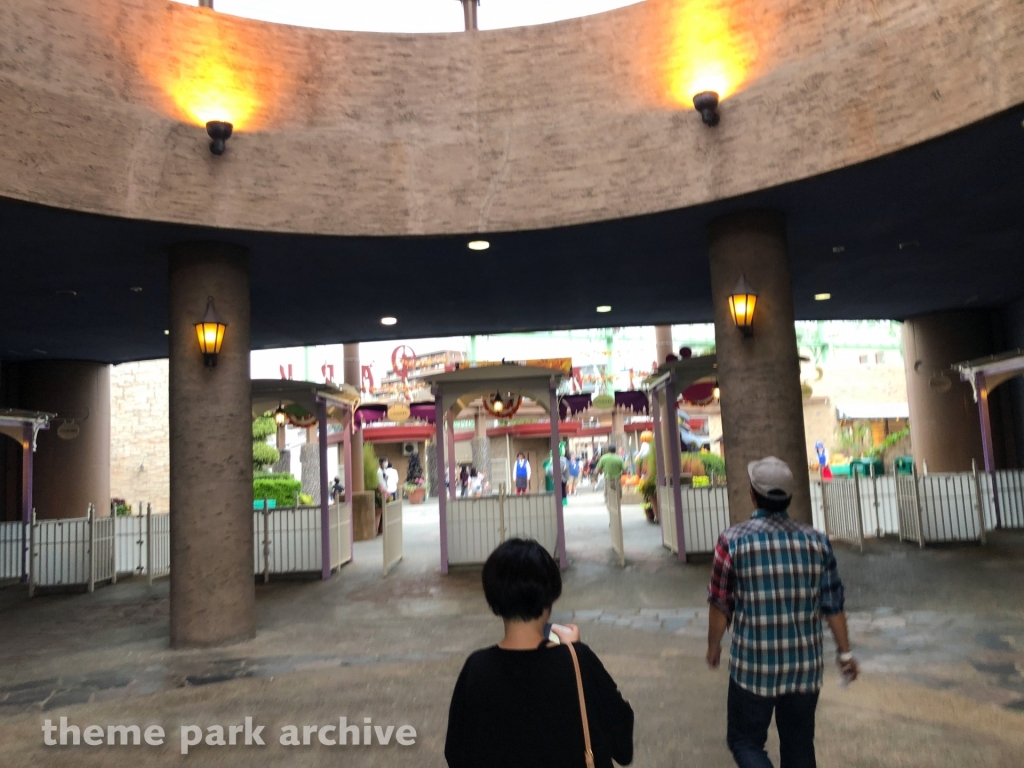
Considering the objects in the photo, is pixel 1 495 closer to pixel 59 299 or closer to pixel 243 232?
pixel 59 299

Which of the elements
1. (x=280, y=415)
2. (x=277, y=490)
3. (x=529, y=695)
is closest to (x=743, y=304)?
(x=529, y=695)

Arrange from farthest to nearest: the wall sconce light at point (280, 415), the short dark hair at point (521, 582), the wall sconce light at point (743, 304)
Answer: the wall sconce light at point (280, 415) → the wall sconce light at point (743, 304) → the short dark hair at point (521, 582)

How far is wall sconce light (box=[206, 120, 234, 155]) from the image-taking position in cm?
728

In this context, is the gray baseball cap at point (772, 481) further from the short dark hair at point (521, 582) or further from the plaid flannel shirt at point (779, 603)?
the short dark hair at point (521, 582)

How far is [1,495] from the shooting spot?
15984mm

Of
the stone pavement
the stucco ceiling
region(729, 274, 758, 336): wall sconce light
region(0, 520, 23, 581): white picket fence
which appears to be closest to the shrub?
the stucco ceiling

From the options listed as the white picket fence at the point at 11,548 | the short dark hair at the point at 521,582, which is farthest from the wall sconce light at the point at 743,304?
the white picket fence at the point at 11,548

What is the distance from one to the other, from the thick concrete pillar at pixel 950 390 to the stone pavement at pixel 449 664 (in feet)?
12.9

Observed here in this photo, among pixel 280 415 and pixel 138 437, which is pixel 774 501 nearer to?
pixel 280 415

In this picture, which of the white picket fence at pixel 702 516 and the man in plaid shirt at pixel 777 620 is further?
the white picket fence at pixel 702 516

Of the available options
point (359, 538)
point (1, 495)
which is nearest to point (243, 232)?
point (359, 538)

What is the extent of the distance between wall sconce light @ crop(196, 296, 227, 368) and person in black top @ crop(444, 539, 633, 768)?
6.32m

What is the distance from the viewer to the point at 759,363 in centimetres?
773

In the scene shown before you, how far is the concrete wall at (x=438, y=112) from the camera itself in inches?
260
